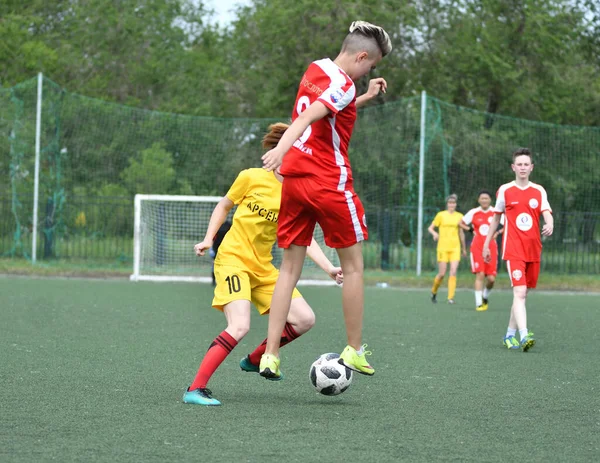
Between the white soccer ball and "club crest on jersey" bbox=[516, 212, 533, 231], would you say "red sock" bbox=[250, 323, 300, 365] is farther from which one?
"club crest on jersey" bbox=[516, 212, 533, 231]

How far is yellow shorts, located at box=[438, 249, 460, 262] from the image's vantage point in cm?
1716

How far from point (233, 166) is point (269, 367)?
20.8 meters

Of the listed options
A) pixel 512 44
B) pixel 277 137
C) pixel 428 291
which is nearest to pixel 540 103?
pixel 512 44

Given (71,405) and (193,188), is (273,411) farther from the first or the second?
(193,188)

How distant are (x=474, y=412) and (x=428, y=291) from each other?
14363 mm

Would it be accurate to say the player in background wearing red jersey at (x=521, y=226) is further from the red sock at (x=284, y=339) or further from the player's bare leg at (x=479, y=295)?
the player's bare leg at (x=479, y=295)

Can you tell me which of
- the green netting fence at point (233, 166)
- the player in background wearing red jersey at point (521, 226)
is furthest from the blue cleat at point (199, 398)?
the green netting fence at point (233, 166)

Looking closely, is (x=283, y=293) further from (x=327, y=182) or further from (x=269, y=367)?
(x=327, y=182)

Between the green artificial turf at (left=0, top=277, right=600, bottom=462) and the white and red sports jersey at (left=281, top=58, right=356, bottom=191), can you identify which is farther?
the white and red sports jersey at (left=281, top=58, right=356, bottom=191)

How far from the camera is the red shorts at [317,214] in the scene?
18.1 ft

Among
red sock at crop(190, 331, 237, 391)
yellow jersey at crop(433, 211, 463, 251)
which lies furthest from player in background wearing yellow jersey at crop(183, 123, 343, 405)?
yellow jersey at crop(433, 211, 463, 251)

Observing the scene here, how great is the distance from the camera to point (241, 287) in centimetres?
593

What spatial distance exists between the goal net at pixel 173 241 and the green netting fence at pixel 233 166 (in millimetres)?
2014

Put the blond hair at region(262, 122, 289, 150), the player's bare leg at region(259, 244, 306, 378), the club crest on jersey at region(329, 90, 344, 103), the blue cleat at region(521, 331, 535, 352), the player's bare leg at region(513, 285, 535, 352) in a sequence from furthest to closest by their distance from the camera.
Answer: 1. the player's bare leg at region(513, 285, 535, 352)
2. the blue cleat at region(521, 331, 535, 352)
3. the blond hair at region(262, 122, 289, 150)
4. the player's bare leg at region(259, 244, 306, 378)
5. the club crest on jersey at region(329, 90, 344, 103)
